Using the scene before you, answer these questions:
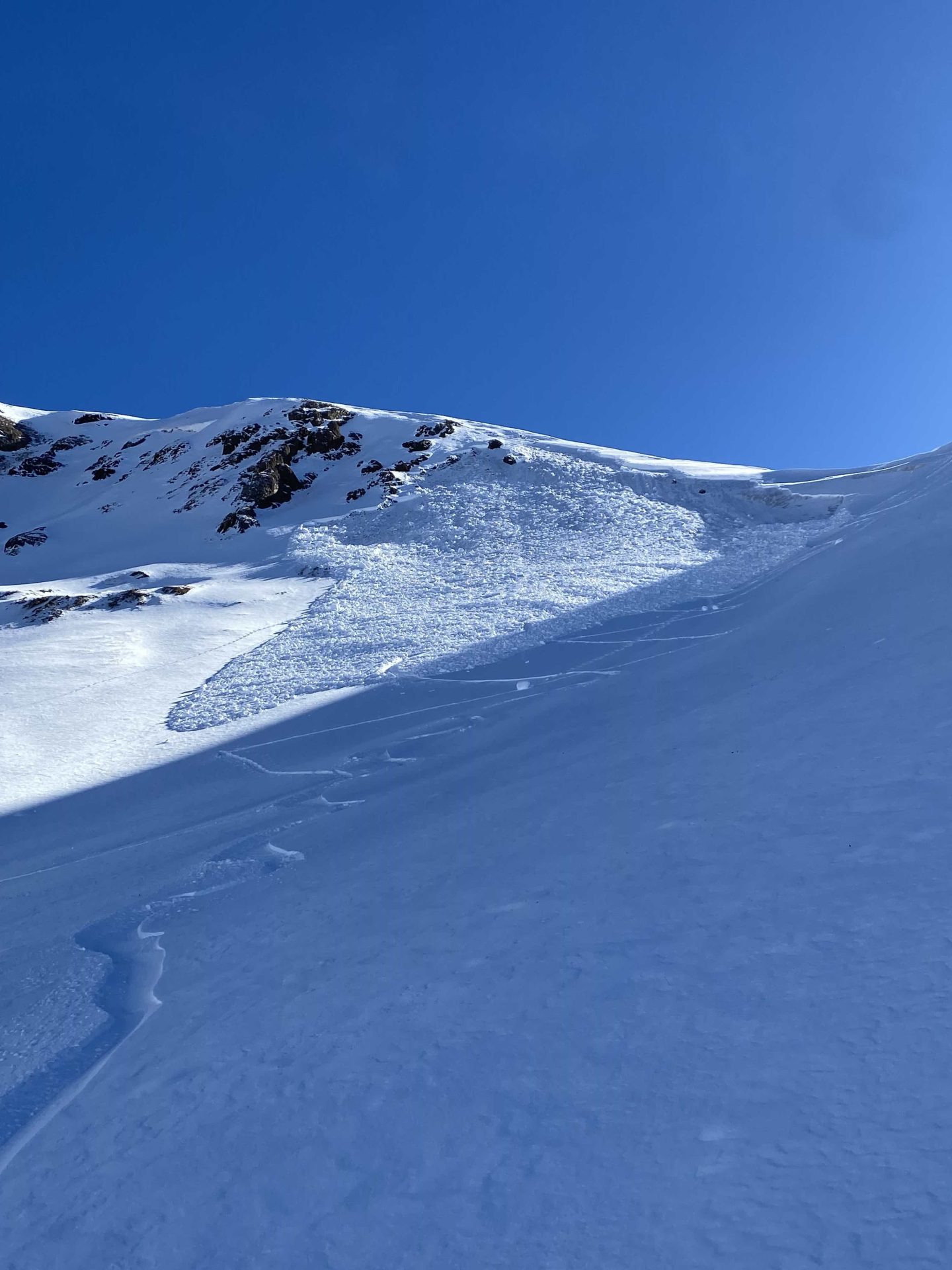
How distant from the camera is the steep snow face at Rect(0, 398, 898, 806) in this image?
14.1 m

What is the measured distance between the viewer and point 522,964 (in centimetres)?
377

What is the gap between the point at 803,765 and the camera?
4.99 metres

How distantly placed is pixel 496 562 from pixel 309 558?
692 centimetres

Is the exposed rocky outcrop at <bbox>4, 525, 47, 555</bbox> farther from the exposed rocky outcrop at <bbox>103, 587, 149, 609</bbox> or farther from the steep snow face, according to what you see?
the exposed rocky outcrop at <bbox>103, 587, 149, 609</bbox>

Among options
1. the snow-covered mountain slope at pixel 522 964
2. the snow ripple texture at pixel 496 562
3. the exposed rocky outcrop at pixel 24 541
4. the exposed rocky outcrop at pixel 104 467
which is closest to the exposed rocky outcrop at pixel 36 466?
the exposed rocky outcrop at pixel 104 467

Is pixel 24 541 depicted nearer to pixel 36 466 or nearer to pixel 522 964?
pixel 36 466

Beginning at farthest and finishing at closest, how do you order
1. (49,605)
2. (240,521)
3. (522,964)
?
(240,521) < (49,605) < (522,964)

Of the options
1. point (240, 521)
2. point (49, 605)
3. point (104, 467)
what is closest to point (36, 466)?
point (104, 467)

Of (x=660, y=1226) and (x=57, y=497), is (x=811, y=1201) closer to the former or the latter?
(x=660, y=1226)

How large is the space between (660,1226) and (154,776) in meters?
9.23

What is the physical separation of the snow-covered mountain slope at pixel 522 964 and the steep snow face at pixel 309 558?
6.89 ft

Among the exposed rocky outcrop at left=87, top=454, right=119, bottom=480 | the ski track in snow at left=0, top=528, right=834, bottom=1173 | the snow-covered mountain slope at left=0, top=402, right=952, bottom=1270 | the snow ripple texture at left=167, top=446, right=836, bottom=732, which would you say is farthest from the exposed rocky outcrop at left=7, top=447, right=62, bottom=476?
the ski track in snow at left=0, top=528, right=834, bottom=1173

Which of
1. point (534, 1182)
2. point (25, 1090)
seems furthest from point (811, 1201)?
point (25, 1090)

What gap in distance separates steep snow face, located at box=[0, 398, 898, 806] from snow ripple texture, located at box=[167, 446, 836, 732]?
100 mm
